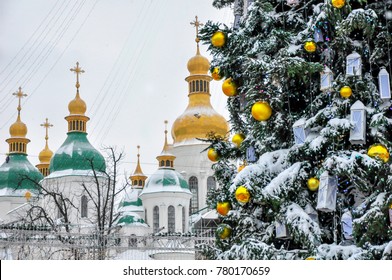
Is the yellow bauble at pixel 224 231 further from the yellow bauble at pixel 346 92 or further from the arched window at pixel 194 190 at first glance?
the arched window at pixel 194 190

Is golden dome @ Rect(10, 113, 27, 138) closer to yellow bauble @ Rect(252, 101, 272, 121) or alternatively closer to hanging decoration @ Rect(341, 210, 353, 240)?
yellow bauble @ Rect(252, 101, 272, 121)

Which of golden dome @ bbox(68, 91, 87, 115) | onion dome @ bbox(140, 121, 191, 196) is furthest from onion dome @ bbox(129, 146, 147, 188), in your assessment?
golden dome @ bbox(68, 91, 87, 115)

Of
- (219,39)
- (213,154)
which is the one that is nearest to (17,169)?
(213,154)

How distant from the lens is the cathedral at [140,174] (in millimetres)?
38750

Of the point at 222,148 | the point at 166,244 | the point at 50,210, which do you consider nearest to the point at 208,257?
the point at 222,148

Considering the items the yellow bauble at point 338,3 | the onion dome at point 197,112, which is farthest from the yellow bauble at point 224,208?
the onion dome at point 197,112

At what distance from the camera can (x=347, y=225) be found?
19.1ft

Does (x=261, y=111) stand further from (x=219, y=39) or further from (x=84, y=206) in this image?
(x=84, y=206)

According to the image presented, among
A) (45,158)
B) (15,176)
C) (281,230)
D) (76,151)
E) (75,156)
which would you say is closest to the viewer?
(281,230)

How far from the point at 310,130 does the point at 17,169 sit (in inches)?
1597

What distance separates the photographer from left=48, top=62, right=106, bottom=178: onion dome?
38.7 m

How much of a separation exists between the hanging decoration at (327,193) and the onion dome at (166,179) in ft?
112

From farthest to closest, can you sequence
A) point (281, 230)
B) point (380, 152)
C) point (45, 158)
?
point (45, 158)
point (281, 230)
point (380, 152)

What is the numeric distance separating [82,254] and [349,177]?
11.2m
